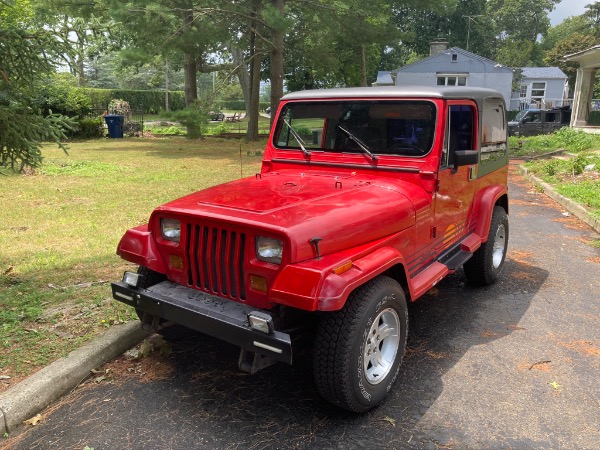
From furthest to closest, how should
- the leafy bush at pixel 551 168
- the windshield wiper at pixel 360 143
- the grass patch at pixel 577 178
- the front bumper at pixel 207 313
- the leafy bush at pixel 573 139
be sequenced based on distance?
the leafy bush at pixel 573 139 → the leafy bush at pixel 551 168 → the grass patch at pixel 577 178 → the windshield wiper at pixel 360 143 → the front bumper at pixel 207 313

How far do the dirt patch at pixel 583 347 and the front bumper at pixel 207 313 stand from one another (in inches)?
99.1

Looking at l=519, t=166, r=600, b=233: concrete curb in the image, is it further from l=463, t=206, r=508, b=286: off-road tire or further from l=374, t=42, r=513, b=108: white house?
l=374, t=42, r=513, b=108: white house

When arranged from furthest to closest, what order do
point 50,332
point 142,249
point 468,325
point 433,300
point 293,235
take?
point 433,300, point 468,325, point 50,332, point 142,249, point 293,235

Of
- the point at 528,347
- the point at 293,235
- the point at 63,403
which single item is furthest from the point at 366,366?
the point at 63,403

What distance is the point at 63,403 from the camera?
124 inches

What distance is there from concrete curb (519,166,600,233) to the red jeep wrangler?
12.6 ft

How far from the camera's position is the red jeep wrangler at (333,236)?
279 centimetres

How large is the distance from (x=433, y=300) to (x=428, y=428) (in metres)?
2.04

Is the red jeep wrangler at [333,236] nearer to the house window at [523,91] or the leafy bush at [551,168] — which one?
the leafy bush at [551,168]

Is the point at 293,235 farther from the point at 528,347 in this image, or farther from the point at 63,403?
the point at 528,347

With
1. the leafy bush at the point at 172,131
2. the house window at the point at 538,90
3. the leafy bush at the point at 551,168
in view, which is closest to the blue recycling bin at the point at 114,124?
the leafy bush at the point at 172,131

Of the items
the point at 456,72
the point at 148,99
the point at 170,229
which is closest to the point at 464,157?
the point at 170,229

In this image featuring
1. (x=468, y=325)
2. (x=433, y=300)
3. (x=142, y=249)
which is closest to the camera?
(x=142, y=249)

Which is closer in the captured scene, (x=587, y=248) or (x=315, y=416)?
(x=315, y=416)
